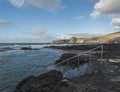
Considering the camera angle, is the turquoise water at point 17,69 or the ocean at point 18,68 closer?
the turquoise water at point 17,69

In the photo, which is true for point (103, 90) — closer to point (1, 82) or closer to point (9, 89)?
point (9, 89)

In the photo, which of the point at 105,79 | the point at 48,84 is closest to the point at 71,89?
the point at 48,84

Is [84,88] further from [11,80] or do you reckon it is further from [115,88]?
[11,80]

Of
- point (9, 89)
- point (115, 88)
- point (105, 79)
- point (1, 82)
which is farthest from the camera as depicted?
point (1, 82)

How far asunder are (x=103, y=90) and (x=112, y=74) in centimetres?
489

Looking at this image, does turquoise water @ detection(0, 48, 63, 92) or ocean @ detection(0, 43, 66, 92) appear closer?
turquoise water @ detection(0, 48, 63, 92)

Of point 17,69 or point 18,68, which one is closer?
point 17,69

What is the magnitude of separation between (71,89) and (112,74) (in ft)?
19.2

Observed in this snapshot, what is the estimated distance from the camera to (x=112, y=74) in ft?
51.5

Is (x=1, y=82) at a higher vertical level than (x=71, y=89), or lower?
lower

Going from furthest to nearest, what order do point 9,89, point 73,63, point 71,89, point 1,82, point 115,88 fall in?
point 73,63 → point 1,82 → point 9,89 → point 115,88 → point 71,89

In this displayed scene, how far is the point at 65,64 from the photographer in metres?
26.2

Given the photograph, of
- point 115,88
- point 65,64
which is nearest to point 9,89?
point 115,88

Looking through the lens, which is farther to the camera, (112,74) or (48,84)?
(112,74)
